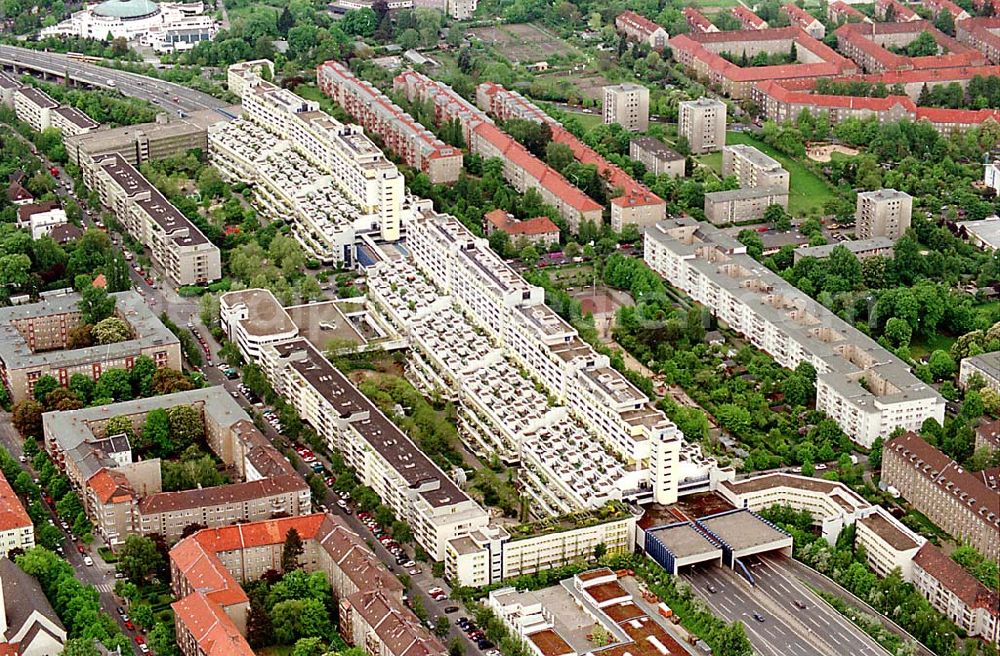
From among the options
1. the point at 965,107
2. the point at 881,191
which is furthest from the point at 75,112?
the point at 965,107

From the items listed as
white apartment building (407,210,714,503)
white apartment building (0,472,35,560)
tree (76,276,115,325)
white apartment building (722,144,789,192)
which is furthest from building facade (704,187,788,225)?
white apartment building (0,472,35,560)

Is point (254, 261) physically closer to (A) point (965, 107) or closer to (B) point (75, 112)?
(B) point (75, 112)

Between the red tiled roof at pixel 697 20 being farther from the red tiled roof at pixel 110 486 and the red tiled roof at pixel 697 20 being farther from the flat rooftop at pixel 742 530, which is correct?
the red tiled roof at pixel 110 486

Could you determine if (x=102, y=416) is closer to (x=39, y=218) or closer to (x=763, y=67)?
(x=39, y=218)

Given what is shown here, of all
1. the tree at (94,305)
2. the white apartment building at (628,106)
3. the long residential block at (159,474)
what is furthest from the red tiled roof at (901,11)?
the long residential block at (159,474)

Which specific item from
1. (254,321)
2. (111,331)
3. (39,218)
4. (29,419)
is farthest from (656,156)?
(29,419)

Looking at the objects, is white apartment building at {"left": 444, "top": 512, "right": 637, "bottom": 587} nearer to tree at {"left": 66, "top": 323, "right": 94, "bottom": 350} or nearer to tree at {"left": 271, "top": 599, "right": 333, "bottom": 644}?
tree at {"left": 271, "top": 599, "right": 333, "bottom": 644}
